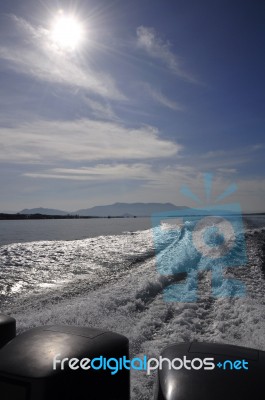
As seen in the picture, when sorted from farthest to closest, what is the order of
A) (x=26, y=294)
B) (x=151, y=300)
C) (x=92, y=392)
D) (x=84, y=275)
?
(x=84, y=275) → (x=26, y=294) → (x=151, y=300) → (x=92, y=392)

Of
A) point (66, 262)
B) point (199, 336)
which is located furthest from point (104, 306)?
point (66, 262)

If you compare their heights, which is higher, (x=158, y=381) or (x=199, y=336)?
(x=158, y=381)

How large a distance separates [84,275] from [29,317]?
5070 millimetres

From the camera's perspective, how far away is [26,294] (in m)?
9.43

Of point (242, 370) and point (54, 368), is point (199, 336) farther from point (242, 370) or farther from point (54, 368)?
point (54, 368)

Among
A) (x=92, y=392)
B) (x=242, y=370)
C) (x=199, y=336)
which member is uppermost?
(x=242, y=370)

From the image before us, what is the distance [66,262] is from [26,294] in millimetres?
5486

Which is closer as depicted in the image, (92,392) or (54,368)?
(54,368)

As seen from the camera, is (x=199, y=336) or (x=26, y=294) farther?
(x=26, y=294)

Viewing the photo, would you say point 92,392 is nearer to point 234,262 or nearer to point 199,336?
point 199,336

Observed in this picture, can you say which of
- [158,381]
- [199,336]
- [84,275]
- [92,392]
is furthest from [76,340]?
[84,275]

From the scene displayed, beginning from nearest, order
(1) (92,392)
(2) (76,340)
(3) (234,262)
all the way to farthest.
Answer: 1. (1) (92,392)
2. (2) (76,340)
3. (3) (234,262)

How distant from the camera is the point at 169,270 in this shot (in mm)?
12797

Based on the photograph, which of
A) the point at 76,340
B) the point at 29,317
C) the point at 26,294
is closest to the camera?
the point at 76,340
